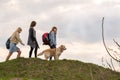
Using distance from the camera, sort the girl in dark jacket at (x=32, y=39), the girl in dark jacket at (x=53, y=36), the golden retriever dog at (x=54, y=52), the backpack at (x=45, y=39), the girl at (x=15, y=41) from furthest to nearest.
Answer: the golden retriever dog at (x=54, y=52) → the backpack at (x=45, y=39) → the girl in dark jacket at (x=53, y=36) → the girl at (x=15, y=41) → the girl in dark jacket at (x=32, y=39)

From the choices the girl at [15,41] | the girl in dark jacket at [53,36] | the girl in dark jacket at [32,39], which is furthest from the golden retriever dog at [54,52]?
the girl at [15,41]

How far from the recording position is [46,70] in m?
21.5

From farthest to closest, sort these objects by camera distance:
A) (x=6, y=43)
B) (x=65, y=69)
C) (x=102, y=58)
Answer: (x=6, y=43) < (x=65, y=69) < (x=102, y=58)

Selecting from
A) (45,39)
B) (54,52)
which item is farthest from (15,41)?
(54,52)

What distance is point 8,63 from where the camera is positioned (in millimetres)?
22984

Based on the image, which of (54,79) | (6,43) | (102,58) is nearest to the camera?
(102,58)

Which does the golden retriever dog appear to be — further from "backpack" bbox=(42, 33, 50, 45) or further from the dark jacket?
the dark jacket

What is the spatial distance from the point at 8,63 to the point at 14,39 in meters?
1.37

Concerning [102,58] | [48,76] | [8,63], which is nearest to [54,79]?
[48,76]

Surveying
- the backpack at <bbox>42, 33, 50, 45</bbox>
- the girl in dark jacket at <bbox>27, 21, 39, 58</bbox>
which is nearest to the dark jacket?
→ the girl in dark jacket at <bbox>27, 21, 39, 58</bbox>

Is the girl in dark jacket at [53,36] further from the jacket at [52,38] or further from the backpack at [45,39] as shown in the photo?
the backpack at [45,39]

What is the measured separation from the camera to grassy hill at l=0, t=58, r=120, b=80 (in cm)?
2066

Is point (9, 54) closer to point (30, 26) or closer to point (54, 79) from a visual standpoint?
point (30, 26)

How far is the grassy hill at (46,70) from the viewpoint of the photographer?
20.7 metres
